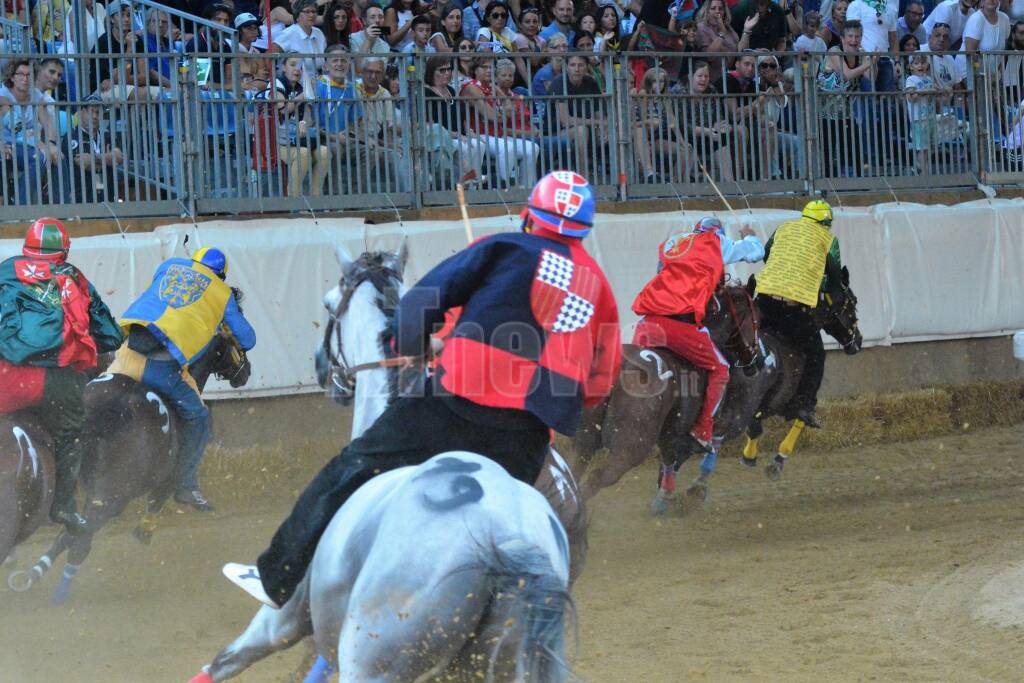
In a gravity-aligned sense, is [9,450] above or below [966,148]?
below

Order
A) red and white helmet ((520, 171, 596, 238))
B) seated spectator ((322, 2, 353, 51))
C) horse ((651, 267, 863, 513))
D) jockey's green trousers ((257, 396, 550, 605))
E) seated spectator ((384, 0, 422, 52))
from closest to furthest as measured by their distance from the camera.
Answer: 1. jockey's green trousers ((257, 396, 550, 605))
2. red and white helmet ((520, 171, 596, 238))
3. horse ((651, 267, 863, 513))
4. seated spectator ((322, 2, 353, 51))
5. seated spectator ((384, 0, 422, 52))

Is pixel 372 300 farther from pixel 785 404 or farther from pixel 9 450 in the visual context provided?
Answer: pixel 785 404

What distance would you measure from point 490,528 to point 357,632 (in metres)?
0.52

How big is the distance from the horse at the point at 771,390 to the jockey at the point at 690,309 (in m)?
0.49

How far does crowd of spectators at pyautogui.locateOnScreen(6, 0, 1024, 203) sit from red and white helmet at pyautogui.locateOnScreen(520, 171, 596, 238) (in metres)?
6.60

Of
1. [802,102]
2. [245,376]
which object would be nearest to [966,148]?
[802,102]

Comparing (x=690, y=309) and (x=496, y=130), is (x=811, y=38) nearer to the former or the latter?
(x=496, y=130)

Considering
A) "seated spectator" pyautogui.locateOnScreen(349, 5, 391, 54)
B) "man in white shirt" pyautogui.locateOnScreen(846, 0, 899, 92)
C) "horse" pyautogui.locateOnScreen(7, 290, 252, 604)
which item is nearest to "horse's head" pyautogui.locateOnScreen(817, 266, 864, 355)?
"man in white shirt" pyautogui.locateOnScreen(846, 0, 899, 92)

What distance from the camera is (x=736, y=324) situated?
1064cm

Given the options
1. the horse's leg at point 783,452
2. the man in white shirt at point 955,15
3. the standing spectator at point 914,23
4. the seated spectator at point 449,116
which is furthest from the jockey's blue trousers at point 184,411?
the man in white shirt at point 955,15

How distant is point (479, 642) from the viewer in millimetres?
4246

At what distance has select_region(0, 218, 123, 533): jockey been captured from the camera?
7.94 m

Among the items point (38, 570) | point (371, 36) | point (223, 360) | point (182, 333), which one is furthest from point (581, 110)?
point (38, 570)

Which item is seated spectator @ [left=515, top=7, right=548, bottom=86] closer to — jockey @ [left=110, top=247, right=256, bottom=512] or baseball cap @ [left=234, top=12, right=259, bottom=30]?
baseball cap @ [left=234, top=12, right=259, bottom=30]
